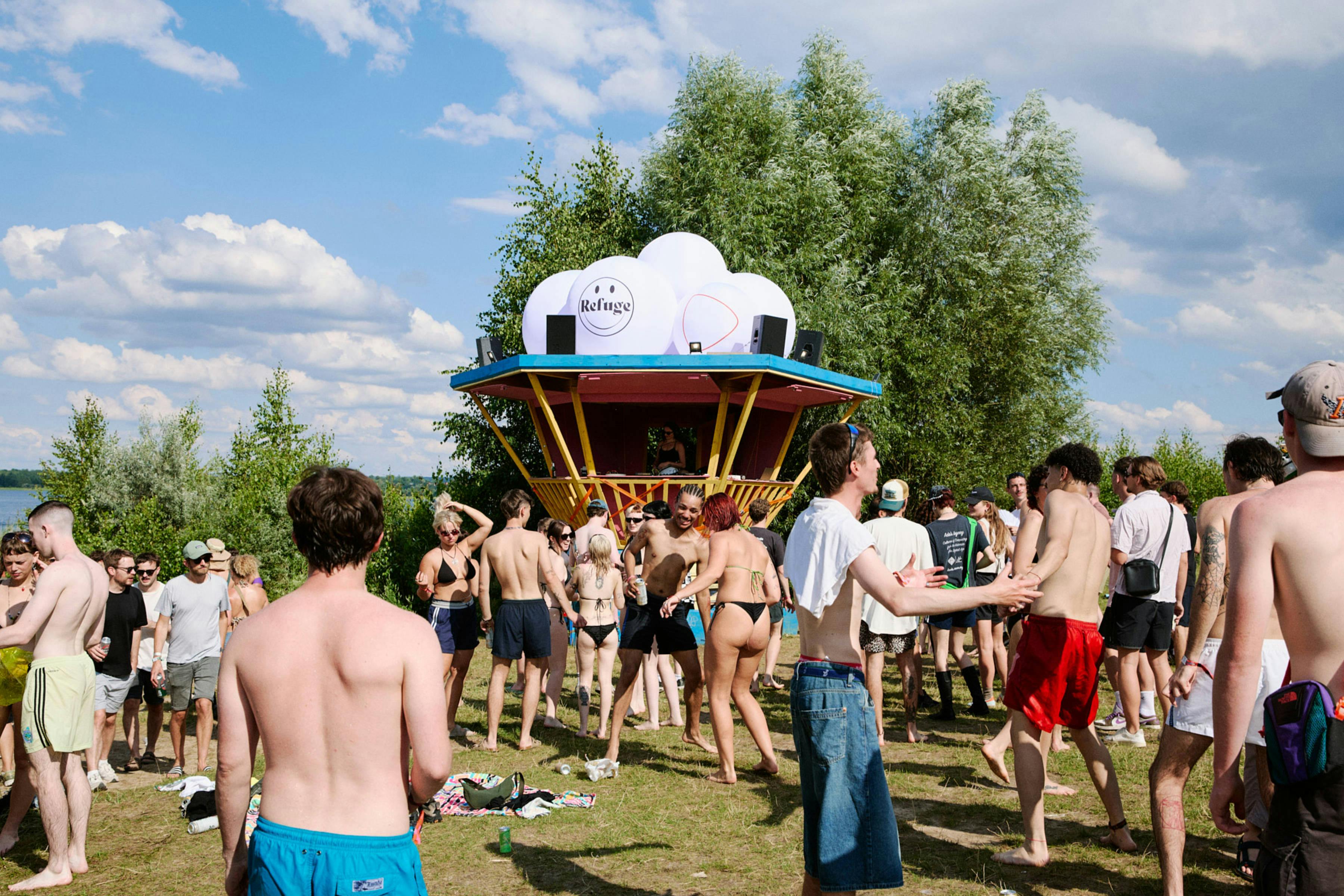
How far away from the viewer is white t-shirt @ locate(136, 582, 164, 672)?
781 cm

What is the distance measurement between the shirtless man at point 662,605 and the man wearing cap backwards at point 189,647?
315 centimetres

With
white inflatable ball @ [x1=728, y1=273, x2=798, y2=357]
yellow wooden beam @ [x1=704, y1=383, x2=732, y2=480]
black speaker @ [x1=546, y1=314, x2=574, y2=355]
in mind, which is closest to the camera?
black speaker @ [x1=546, y1=314, x2=574, y2=355]

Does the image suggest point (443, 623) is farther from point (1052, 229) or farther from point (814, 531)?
point (1052, 229)

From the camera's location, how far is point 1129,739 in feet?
24.3

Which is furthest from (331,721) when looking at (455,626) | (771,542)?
(771,542)

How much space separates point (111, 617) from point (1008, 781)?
6.66 m

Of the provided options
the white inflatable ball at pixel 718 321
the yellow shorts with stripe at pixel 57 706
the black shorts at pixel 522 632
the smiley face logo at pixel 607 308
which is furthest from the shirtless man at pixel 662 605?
the white inflatable ball at pixel 718 321

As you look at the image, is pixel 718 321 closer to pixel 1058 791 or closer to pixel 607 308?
pixel 607 308

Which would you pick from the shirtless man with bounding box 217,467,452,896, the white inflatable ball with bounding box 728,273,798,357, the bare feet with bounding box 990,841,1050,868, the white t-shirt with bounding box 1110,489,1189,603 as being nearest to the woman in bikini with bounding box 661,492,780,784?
the bare feet with bounding box 990,841,1050,868

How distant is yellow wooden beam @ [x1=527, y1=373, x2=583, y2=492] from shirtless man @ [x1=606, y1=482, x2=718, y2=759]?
7.83 meters

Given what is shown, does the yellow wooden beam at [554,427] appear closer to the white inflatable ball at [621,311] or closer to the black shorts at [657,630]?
the white inflatable ball at [621,311]

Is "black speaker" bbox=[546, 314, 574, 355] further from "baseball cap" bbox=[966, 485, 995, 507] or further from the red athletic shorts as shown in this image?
the red athletic shorts

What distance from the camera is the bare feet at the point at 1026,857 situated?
4.93 m

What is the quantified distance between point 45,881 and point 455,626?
137 inches
